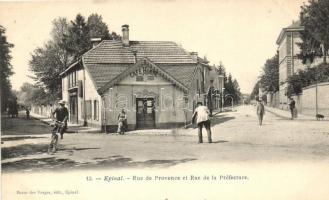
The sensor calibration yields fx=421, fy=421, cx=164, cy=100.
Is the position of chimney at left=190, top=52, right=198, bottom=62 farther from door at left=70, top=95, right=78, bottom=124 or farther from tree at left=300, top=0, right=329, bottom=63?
door at left=70, top=95, right=78, bottom=124

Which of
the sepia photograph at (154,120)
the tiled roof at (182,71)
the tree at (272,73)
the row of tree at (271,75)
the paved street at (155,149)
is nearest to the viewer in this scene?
the sepia photograph at (154,120)

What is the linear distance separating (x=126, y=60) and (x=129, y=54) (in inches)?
9.3

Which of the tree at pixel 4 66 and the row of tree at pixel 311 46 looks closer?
the tree at pixel 4 66

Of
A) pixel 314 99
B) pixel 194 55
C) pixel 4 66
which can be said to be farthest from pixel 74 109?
pixel 314 99

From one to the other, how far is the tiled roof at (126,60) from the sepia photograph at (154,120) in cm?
4

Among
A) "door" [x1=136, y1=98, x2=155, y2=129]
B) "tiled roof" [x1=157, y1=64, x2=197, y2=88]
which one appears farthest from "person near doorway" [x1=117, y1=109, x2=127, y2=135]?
"tiled roof" [x1=157, y1=64, x2=197, y2=88]

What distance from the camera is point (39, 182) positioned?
28.9 ft

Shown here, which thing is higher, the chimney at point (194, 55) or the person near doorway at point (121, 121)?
the chimney at point (194, 55)

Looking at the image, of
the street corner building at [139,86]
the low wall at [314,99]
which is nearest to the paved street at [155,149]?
the street corner building at [139,86]

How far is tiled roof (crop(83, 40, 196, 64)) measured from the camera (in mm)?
13654

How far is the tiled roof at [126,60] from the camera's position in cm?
1387

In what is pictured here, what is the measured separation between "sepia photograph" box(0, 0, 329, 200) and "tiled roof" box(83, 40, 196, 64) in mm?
51

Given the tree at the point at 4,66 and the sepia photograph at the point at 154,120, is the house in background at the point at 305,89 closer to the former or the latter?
the sepia photograph at the point at 154,120

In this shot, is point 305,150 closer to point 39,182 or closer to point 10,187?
point 39,182
